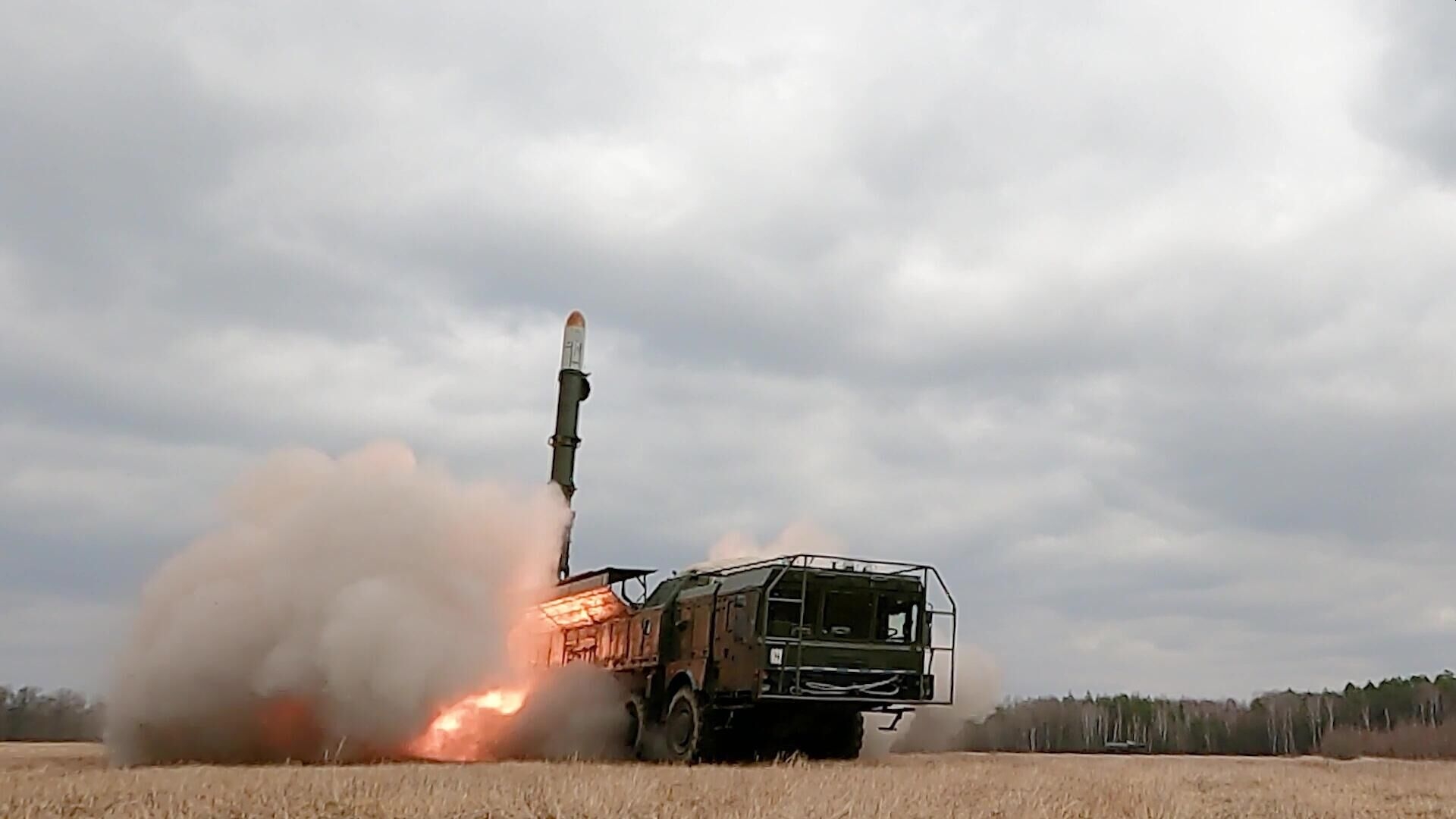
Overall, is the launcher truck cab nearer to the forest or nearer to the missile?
the missile

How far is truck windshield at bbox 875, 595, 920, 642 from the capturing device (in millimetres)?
24406

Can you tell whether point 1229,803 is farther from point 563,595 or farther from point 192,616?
point 192,616

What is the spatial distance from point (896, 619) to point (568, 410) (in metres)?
14.5

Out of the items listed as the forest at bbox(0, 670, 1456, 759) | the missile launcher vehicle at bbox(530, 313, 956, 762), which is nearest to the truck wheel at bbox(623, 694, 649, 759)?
the missile launcher vehicle at bbox(530, 313, 956, 762)

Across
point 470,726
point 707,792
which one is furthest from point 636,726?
point 707,792

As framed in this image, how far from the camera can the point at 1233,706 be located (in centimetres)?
9900

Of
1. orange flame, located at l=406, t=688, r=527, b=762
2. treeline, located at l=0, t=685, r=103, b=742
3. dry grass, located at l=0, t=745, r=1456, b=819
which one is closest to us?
dry grass, located at l=0, t=745, r=1456, b=819

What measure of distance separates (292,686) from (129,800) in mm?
11961

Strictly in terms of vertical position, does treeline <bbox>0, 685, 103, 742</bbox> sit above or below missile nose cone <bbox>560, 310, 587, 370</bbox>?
below

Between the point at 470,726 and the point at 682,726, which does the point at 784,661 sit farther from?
the point at 470,726

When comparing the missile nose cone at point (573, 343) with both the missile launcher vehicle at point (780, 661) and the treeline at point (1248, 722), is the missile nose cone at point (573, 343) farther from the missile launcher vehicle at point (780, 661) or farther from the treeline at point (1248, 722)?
the treeline at point (1248, 722)

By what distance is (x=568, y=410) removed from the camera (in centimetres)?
3634

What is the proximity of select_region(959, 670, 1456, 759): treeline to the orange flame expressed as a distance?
42127 mm

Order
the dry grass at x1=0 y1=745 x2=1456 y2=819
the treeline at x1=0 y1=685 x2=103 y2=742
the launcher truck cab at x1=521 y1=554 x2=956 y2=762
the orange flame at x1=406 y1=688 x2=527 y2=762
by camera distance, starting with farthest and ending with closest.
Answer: the treeline at x1=0 y1=685 x2=103 y2=742, the orange flame at x1=406 y1=688 x2=527 y2=762, the launcher truck cab at x1=521 y1=554 x2=956 y2=762, the dry grass at x1=0 y1=745 x2=1456 y2=819
